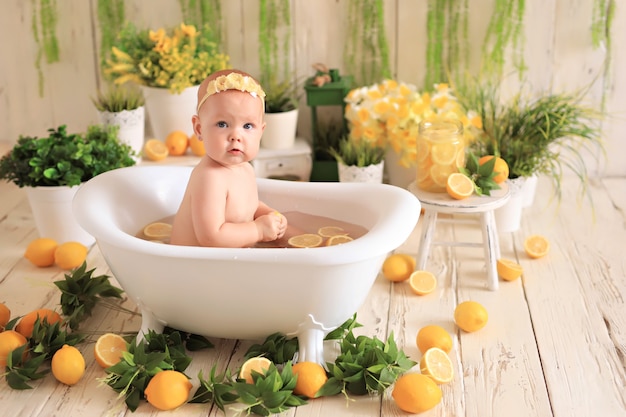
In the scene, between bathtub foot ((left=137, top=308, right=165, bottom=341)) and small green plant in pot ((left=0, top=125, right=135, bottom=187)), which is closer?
bathtub foot ((left=137, top=308, right=165, bottom=341))

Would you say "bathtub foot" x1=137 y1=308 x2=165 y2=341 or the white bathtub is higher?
the white bathtub

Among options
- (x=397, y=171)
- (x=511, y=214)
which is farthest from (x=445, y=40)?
(x=511, y=214)

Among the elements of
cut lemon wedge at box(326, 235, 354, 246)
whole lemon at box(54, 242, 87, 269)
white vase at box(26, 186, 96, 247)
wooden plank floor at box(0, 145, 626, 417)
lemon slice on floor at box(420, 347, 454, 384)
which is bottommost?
wooden plank floor at box(0, 145, 626, 417)

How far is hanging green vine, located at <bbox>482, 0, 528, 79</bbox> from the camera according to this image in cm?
354

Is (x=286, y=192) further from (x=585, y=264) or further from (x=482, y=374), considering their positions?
(x=585, y=264)

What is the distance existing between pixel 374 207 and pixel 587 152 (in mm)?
1740

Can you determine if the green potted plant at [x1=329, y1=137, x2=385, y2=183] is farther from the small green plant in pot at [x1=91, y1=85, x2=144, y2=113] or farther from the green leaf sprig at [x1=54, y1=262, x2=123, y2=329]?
the green leaf sprig at [x1=54, y1=262, x2=123, y2=329]

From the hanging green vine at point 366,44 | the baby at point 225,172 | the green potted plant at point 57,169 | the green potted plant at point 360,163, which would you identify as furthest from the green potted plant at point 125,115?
the baby at point 225,172

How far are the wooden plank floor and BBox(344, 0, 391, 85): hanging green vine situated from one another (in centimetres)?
85

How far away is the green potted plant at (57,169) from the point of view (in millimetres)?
2986

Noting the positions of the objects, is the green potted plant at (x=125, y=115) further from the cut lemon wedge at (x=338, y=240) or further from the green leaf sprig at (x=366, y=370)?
the green leaf sprig at (x=366, y=370)

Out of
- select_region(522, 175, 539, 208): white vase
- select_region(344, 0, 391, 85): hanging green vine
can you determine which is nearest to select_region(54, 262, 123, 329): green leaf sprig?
select_region(344, 0, 391, 85): hanging green vine

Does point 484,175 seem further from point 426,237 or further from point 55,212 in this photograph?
point 55,212

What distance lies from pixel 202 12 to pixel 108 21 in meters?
0.42
